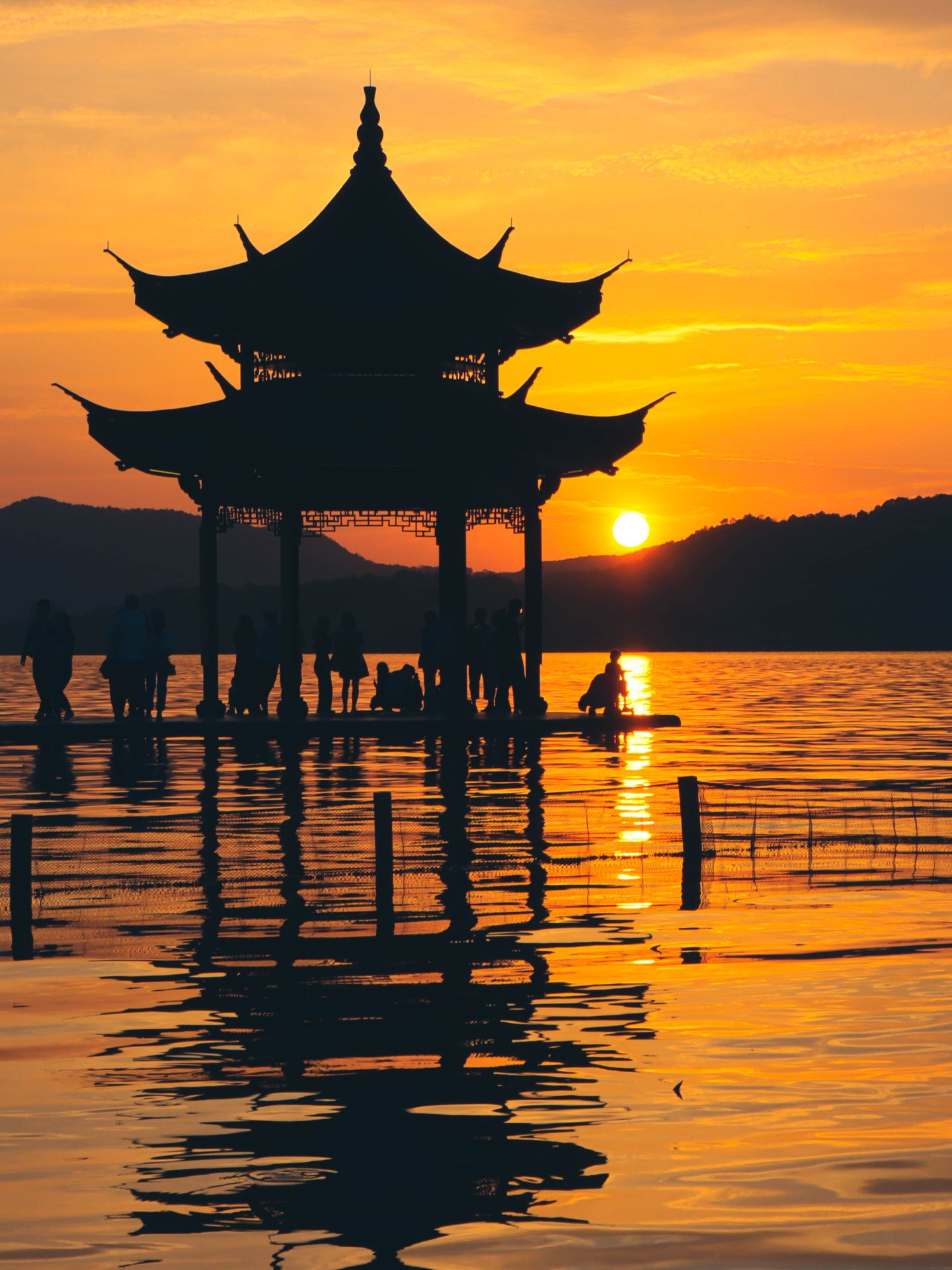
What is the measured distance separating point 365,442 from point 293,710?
5095mm

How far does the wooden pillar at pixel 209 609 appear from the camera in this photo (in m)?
36.2

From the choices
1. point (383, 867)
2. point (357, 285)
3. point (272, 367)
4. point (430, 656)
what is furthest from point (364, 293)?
point (383, 867)

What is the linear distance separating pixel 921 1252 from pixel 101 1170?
2.99m

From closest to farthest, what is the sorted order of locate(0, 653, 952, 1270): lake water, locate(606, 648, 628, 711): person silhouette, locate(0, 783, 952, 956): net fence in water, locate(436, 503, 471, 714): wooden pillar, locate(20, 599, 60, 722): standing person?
locate(0, 653, 952, 1270): lake water → locate(0, 783, 952, 956): net fence in water → locate(20, 599, 60, 722): standing person → locate(436, 503, 471, 714): wooden pillar → locate(606, 648, 628, 711): person silhouette

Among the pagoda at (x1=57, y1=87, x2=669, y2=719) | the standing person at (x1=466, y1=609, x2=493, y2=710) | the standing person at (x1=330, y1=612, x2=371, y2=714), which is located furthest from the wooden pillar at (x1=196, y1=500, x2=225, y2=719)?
the standing person at (x1=466, y1=609, x2=493, y2=710)

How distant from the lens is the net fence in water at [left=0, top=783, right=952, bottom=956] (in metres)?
13.6

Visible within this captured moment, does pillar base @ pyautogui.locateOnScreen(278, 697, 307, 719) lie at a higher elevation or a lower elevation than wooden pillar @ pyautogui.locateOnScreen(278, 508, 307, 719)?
lower

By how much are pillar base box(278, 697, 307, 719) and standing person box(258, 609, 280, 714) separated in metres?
1.21

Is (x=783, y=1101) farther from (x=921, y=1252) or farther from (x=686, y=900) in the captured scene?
(x=686, y=900)

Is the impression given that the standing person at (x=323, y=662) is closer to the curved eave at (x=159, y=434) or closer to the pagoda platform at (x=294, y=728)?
the pagoda platform at (x=294, y=728)

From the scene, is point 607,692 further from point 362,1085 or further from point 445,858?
point 362,1085

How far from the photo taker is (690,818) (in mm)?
15891

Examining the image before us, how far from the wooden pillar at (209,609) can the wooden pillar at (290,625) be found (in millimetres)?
1348

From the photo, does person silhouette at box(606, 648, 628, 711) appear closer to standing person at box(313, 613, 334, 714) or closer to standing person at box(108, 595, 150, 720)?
standing person at box(313, 613, 334, 714)
